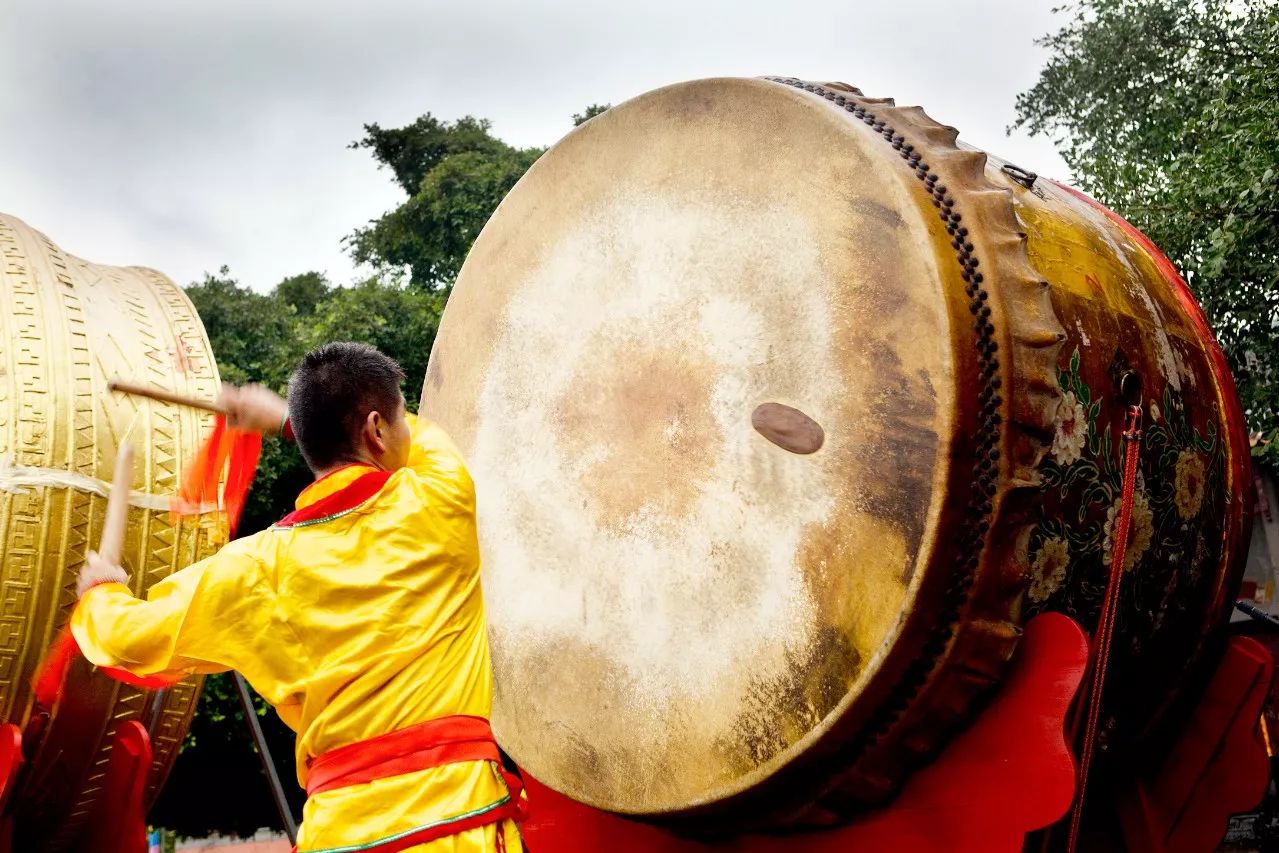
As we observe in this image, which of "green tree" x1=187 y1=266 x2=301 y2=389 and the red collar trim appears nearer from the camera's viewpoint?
the red collar trim

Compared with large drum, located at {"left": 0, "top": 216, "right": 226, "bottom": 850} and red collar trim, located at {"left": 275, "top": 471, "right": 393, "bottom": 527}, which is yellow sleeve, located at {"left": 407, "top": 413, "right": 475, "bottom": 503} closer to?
red collar trim, located at {"left": 275, "top": 471, "right": 393, "bottom": 527}

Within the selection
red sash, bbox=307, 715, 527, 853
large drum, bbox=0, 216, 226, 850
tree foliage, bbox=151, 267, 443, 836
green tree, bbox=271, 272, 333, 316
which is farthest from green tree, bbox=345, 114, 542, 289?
red sash, bbox=307, 715, 527, 853

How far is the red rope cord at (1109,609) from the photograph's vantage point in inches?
64.1

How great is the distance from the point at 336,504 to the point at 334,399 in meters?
0.15

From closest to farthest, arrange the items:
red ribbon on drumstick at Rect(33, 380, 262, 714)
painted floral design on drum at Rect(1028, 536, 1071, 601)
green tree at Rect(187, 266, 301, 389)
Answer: red ribbon on drumstick at Rect(33, 380, 262, 714) → painted floral design on drum at Rect(1028, 536, 1071, 601) → green tree at Rect(187, 266, 301, 389)

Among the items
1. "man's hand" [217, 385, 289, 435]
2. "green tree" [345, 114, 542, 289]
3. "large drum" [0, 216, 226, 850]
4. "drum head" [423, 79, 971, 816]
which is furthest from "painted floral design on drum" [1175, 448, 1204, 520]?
"green tree" [345, 114, 542, 289]

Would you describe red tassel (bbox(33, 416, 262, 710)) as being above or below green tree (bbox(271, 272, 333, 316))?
below

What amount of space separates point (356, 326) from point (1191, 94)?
19.6 feet

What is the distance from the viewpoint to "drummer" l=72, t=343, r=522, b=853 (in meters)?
1.36

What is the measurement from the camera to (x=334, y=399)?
Result: 4.87ft

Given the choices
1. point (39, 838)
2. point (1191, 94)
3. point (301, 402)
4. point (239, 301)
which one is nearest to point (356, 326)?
point (239, 301)

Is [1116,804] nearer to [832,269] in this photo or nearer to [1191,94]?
Result: [832,269]

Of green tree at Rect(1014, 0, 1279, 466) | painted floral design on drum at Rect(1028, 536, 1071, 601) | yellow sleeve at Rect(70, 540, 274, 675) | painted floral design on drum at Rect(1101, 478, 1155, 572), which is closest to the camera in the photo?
yellow sleeve at Rect(70, 540, 274, 675)

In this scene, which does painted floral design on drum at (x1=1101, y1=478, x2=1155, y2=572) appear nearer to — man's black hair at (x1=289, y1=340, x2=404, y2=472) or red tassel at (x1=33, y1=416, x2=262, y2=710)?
man's black hair at (x1=289, y1=340, x2=404, y2=472)
